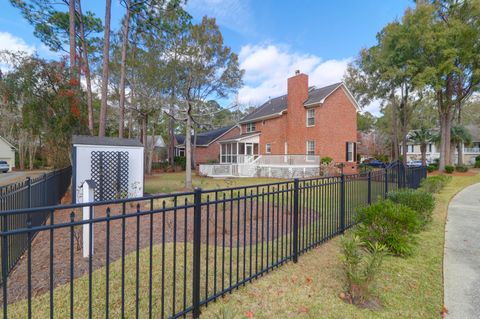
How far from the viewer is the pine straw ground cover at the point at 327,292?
287 cm

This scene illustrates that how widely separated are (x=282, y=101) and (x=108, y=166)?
20.5 meters

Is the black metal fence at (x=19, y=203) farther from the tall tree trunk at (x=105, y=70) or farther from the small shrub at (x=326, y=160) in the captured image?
the small shrub at (x=326, y=160)

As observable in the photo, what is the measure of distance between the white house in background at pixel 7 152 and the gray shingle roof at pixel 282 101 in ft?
96.9

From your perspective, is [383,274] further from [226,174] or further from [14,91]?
[226,174]

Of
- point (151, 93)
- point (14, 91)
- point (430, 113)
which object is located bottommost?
point (14, 91)

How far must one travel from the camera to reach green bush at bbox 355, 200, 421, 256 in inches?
176

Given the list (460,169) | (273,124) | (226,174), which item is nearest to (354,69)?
(273,124)

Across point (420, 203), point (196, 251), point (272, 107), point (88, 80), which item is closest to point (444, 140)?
point (272, 107)

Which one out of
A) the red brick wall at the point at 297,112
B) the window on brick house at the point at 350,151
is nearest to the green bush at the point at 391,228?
the red brick wall at the point at 297,112

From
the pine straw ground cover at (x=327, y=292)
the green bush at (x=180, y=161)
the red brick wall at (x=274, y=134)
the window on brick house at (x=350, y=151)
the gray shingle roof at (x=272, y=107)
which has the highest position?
the gray shingle roof at (x=272, y=107)

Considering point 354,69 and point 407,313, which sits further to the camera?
point 354,69

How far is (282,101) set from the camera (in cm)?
2661

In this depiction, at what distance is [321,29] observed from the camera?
14.8 m

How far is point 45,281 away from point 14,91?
9822mm
